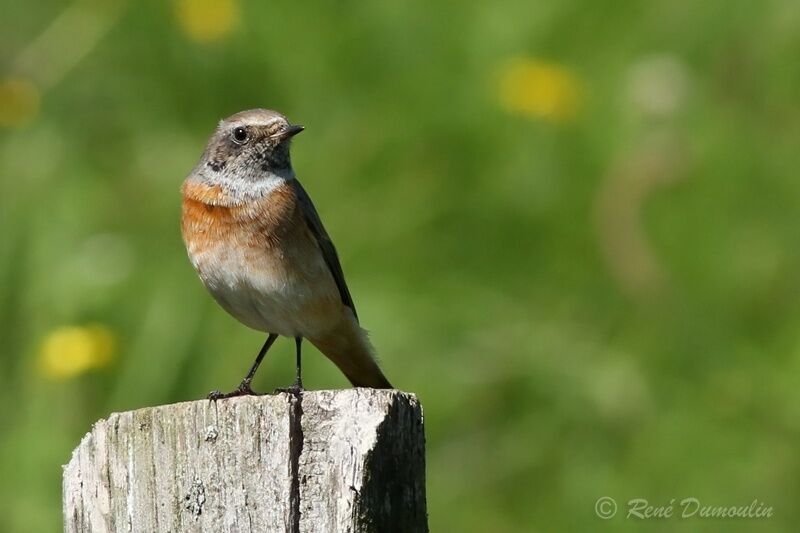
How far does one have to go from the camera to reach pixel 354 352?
6.56m

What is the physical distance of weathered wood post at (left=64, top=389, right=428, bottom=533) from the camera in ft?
12.7

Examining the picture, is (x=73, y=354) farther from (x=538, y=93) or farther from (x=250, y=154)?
(x=538, y=93)

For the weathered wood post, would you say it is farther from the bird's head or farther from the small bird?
the bird's head

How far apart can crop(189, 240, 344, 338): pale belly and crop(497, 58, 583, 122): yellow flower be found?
3.48m

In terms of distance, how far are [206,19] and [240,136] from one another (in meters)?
3.55

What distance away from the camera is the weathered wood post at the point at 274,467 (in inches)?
153

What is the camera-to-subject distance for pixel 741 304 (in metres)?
8.77

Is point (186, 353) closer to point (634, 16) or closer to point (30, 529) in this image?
point (30, 529)

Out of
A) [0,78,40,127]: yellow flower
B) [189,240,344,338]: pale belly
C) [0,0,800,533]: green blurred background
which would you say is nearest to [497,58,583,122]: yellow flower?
[0,0,800,533]: green blurred background

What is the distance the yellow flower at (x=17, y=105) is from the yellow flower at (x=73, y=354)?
201cm

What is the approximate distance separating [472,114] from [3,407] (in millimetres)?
3794

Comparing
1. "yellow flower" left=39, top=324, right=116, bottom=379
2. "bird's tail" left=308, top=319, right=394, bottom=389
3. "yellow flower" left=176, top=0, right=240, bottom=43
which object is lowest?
"bird's tail" left=308, top=319, right=394, bottom=389

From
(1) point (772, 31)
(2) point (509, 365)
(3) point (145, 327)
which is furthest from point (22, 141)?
(1) point (772, 31)

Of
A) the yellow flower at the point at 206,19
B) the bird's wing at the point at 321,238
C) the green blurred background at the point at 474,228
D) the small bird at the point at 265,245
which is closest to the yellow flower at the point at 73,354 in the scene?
the green blurred background at the point at 474,228
